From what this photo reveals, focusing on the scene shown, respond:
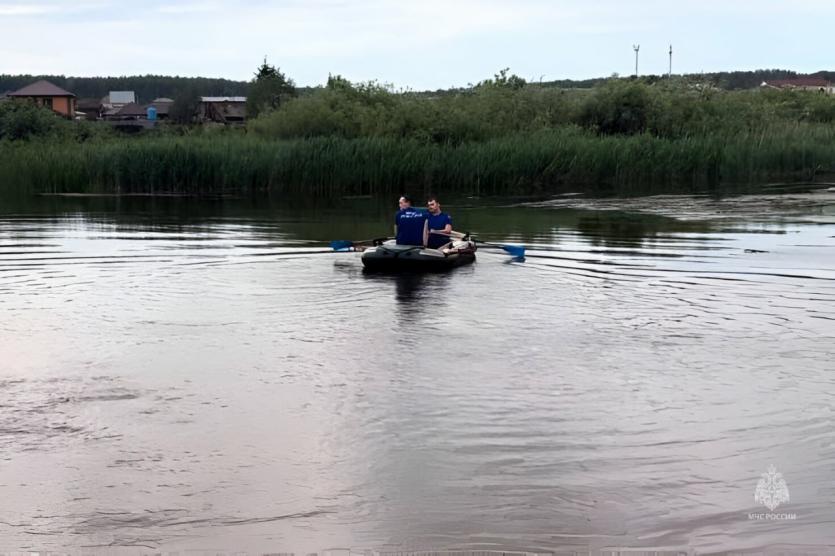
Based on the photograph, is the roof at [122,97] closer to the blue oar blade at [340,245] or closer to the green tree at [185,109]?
the green tree at [185,109]

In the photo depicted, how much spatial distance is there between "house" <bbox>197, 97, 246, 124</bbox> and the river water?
79.2m

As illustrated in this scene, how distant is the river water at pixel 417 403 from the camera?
7.76 meters

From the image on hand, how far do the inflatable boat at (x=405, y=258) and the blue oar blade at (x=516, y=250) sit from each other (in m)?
1.63

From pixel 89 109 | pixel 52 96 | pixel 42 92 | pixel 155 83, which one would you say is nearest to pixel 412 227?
pixel 52 96

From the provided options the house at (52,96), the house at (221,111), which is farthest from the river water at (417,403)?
the house at (52,96)

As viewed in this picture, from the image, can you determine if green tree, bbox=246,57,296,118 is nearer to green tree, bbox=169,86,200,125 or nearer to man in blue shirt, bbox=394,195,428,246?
green tree, bbox=169,86,200,125

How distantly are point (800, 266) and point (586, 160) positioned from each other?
73.2ft

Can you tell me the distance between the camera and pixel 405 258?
1850 cm

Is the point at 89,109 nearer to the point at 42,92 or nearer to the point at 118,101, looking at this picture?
the point at 118,101

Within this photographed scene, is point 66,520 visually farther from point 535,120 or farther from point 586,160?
point 535,120

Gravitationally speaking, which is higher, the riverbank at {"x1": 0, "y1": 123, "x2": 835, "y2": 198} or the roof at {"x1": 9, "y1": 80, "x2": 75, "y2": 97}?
the roof at {"x1": 9, "y1": 80, "x2": 75, "y2": 97}

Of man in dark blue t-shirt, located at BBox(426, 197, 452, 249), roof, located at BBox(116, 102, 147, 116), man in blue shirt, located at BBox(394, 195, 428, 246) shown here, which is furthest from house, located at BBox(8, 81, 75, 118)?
man in blue shirt, located at BBox(394, 195, 428, 246)

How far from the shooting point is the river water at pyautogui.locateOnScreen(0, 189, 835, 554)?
7762 millimetres

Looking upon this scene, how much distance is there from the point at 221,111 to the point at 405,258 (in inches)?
3390
